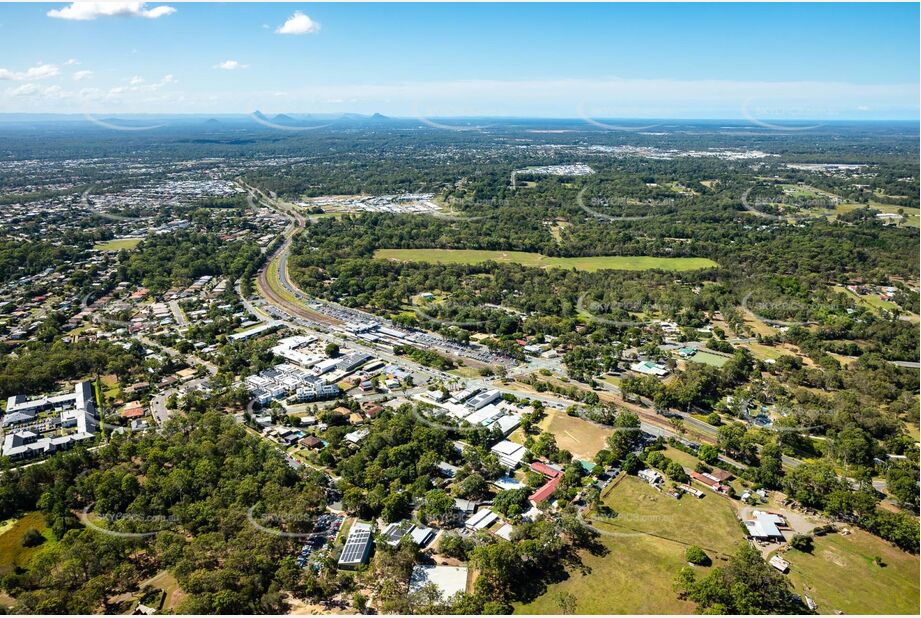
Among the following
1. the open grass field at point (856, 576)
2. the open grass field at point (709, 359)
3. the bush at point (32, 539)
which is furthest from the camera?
the open grass field at point (709, 359)

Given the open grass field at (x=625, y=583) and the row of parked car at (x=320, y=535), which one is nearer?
the open grass field at (x=625, y=583)

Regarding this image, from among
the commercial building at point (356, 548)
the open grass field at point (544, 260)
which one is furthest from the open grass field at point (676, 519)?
the open grass field at point (544, 260)

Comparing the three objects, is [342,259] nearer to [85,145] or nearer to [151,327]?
[151,327]

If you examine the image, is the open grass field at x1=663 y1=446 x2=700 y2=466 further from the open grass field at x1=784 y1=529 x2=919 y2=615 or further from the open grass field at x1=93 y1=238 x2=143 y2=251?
the open grass field at x1=93 y1=238 x2=143 y2=251

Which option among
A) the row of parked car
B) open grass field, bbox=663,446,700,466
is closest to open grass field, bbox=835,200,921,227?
open grass field, bbox=663,446,700,466

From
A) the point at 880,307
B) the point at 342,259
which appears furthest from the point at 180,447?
the point at 880,307

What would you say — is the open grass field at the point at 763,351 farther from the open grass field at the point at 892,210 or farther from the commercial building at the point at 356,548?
the open grass field at the point at 892,210
